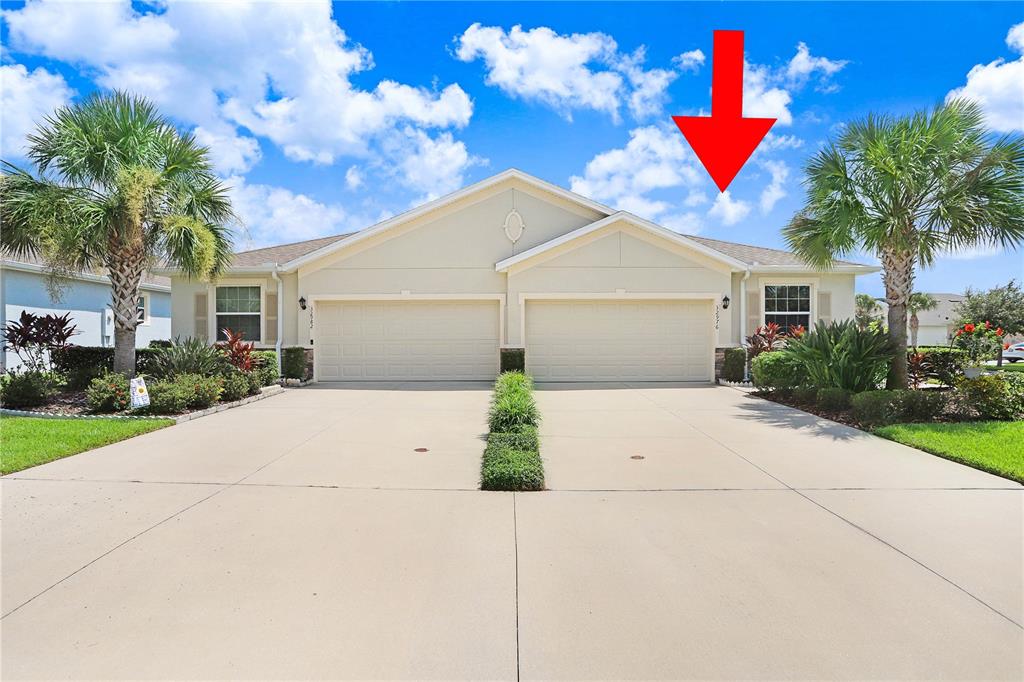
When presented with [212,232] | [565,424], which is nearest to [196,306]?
[212,232]

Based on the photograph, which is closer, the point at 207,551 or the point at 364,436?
the point at 207,551

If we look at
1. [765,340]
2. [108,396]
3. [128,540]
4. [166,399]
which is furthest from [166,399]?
[765,340]

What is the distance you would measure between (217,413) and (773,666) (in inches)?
→ 382

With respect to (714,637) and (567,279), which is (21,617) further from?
(567,279)

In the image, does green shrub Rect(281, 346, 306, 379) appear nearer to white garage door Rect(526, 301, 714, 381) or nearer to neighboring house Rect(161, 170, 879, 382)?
neighboring house Rect(161, 170, 879, 382)

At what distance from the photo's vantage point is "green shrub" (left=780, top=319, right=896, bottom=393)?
973 cm

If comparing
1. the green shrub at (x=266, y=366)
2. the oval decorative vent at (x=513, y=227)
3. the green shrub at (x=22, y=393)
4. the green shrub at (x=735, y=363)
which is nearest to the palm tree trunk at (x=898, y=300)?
the green shrub at (x=735, y=363)

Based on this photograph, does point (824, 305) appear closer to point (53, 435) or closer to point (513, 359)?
point (513, 359)

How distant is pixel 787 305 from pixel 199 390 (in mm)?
14465

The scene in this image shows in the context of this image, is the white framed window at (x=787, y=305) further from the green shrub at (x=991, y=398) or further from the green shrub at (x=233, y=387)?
the green shrub at (x=233, y=387)

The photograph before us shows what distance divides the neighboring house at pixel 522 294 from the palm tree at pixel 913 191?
14.4ft

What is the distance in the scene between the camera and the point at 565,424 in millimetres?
8672

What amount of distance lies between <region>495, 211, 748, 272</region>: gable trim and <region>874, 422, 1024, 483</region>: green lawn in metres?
7.23

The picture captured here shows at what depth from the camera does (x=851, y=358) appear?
978cm
